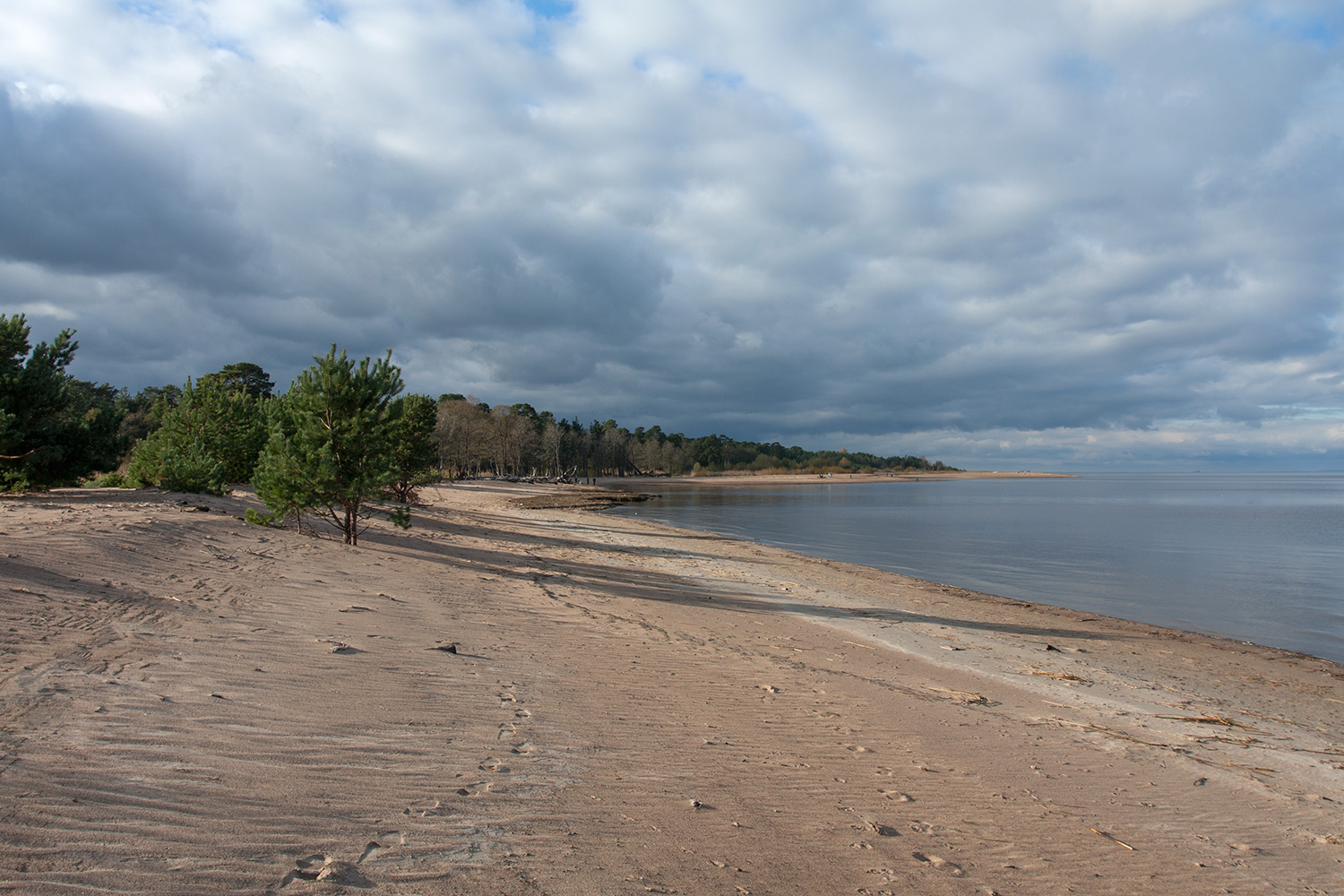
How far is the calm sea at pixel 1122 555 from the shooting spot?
18.5m

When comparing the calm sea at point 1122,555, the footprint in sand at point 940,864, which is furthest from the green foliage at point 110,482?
the calm sea at point 1122,555

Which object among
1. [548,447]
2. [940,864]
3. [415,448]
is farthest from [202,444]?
[548,447]

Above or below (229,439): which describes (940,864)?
below

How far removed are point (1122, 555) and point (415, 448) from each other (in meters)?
32.9

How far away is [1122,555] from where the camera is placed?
30.7m

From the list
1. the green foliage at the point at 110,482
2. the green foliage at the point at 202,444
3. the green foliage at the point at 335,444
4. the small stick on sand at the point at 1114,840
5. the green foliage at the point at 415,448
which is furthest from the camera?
the green foliage at the point at 415,448

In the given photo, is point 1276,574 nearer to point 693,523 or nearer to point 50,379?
point 693,523

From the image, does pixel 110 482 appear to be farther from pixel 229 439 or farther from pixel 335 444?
pixel 335 444

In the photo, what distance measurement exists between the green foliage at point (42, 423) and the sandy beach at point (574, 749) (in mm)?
6740

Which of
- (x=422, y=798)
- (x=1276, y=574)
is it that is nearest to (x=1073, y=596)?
(x=1276, y=574)

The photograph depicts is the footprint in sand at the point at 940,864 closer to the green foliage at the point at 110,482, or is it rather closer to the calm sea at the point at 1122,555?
the calm sea at the point at 1122,555

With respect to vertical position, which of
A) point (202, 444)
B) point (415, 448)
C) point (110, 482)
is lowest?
point (110, 482)

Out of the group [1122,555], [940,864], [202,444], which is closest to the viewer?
[940,864]

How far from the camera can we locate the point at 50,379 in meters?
17.8
